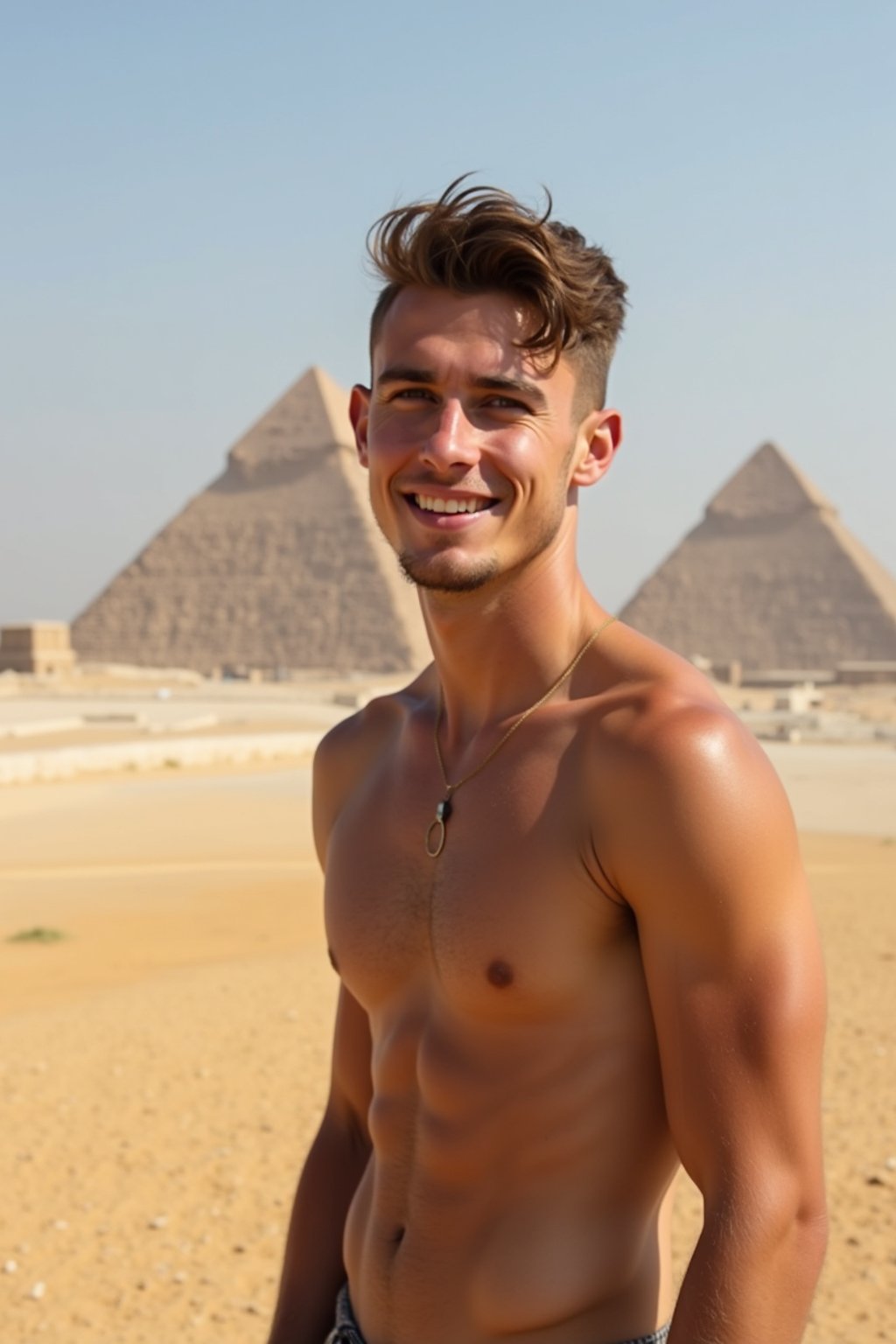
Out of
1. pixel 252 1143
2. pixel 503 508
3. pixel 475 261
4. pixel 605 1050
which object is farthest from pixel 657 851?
pixel 252 1143

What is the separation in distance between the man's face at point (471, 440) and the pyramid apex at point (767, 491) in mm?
127028

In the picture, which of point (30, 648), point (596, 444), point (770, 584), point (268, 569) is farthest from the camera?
point (770, 584)

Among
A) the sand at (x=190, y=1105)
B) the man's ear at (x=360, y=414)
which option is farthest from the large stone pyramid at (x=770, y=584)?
the man's ear at (x=360, y=414)

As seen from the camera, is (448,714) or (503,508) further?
(448,714)

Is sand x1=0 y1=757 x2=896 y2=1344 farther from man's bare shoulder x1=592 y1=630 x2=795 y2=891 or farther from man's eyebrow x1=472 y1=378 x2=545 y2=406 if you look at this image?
man's eyebrow x1=472 y1=378 x2=545 y2=406

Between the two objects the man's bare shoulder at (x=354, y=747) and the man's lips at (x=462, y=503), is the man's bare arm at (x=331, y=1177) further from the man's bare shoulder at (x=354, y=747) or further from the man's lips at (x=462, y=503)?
the man's lips at (x=462, y=503)

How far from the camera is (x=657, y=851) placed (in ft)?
4.45

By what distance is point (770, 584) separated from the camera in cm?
12500

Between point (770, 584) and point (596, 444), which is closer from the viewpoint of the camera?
point (596, 444)

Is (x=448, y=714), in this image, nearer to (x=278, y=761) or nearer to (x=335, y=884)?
(x=335, y=884)

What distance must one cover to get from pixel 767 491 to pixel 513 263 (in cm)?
12841

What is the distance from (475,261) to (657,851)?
2.10ft

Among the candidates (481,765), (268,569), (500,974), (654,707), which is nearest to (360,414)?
(481,765)

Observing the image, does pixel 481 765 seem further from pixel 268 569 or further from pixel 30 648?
pixel 268 569
